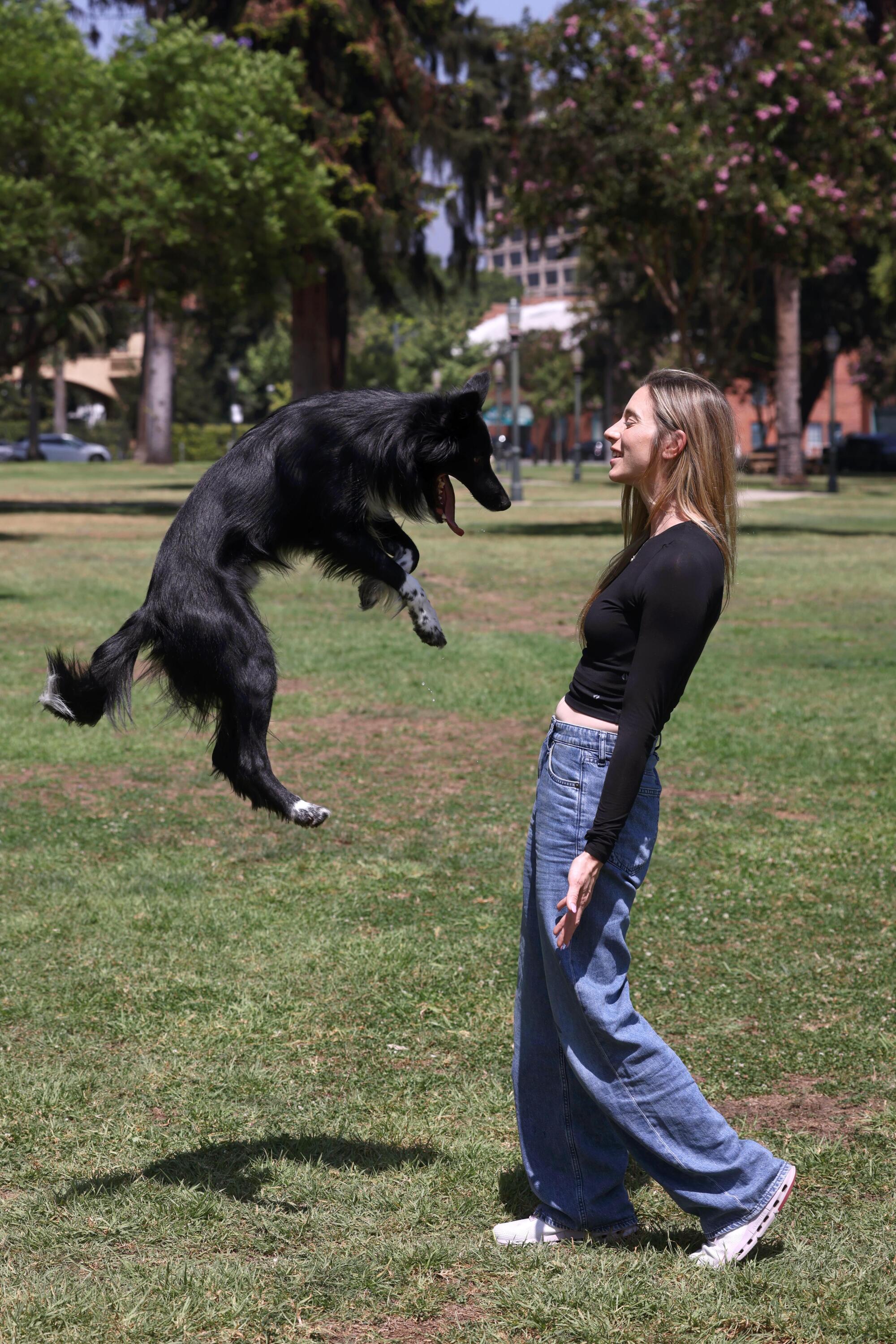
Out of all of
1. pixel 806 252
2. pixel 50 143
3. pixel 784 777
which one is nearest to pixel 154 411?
pixel 50 143

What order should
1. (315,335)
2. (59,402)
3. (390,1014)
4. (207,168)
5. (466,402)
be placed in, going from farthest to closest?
(59,402) → (315,335) → (207,168) → (390,1014) → (466,402)

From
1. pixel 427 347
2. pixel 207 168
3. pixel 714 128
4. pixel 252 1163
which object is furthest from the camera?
pixel 427 347

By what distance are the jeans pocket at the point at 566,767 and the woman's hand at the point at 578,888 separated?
0.63 feet

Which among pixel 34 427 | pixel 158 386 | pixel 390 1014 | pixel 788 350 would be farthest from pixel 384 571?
pixel 34 427

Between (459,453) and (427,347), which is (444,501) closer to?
(459,453)

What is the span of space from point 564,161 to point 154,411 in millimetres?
27092

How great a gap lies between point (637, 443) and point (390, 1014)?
2.93 meters

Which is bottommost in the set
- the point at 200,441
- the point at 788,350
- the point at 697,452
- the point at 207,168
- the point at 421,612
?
the point at 421,612

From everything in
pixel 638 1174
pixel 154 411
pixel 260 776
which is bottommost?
pixel 638 1174

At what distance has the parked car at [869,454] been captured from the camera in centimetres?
6209

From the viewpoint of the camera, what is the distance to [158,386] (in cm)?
4816

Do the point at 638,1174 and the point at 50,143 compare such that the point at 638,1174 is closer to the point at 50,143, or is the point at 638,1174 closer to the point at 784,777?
the point at 784,777

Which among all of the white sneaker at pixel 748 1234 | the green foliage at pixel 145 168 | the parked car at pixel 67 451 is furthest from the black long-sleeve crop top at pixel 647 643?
the parked car at pixel 67 451

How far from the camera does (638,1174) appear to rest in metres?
4.68
